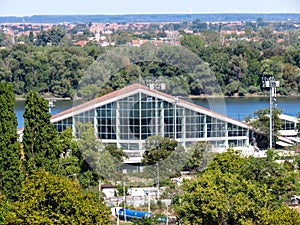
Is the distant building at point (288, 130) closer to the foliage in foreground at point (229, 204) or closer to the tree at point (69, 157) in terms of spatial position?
the tree at point (69, 157)

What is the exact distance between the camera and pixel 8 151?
9.54 meters

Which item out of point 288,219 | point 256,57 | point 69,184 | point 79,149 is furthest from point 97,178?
point 256,57

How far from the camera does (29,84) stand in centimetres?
2531

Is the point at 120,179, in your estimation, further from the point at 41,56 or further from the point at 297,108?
the point at 41,56

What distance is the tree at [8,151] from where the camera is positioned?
931 cm

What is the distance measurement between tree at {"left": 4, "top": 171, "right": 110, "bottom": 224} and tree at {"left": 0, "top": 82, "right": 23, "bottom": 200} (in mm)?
1584

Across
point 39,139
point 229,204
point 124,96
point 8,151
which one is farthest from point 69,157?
point 229,204

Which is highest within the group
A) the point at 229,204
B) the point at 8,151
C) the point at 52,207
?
the point at 8,151

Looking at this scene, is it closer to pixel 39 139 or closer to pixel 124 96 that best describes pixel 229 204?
pixel 39 139

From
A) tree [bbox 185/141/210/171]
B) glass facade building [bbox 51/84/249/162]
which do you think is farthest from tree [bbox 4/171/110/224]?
glass facade building [bbox 51/84/249/162]

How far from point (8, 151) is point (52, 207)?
2.09 meters

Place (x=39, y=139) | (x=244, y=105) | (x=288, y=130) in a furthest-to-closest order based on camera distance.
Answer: (x=244, y=105) → (x=288, y=130) → (x=39, y=139)

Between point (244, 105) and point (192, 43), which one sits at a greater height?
point (192, 43)

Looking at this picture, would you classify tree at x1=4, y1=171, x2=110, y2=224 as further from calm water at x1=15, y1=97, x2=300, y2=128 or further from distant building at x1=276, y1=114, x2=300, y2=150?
calm water at x1=15, y1=97, x2=300, y2=128
